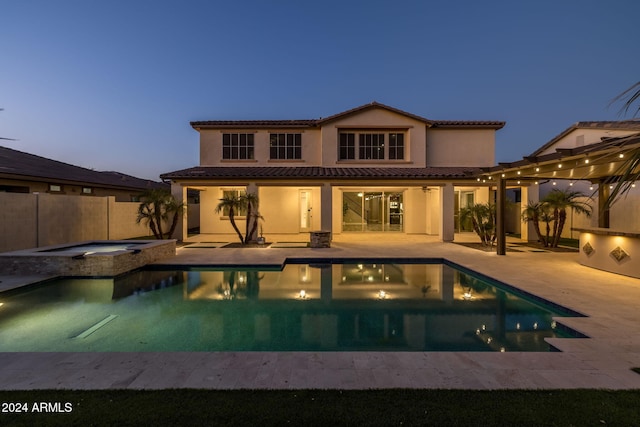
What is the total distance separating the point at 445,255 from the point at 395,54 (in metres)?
28.9

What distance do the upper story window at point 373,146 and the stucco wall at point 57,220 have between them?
12.1 meters

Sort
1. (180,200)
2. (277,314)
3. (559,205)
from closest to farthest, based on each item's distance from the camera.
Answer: (277,314)
(559,205)
(180,200)

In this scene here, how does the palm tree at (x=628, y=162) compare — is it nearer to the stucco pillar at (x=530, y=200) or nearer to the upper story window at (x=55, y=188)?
the stucco pillar at (x=530, y=200)

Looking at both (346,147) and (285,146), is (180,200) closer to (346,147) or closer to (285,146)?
(285,146)

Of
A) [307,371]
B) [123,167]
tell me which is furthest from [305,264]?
[123,167]

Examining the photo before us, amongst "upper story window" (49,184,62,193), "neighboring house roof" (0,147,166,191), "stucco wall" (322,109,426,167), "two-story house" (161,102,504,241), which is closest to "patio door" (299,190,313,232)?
"two-story house" (161,102,504,241)

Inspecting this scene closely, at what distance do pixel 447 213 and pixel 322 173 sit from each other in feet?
21.4

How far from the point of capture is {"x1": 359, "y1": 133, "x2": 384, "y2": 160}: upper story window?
18.0 metres

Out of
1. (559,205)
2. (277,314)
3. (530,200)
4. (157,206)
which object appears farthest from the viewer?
(530,200)

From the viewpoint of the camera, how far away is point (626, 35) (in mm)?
2670

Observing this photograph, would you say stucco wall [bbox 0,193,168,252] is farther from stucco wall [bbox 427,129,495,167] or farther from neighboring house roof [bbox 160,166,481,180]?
stucco wall [bbox 427,129,495,167]

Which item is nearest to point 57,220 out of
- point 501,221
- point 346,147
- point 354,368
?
point 346,147

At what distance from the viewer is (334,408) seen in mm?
3006

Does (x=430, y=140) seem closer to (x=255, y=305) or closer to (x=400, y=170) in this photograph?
(x=400, y=170)
